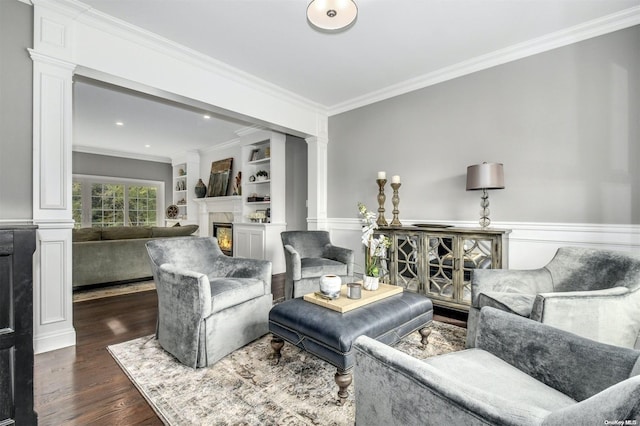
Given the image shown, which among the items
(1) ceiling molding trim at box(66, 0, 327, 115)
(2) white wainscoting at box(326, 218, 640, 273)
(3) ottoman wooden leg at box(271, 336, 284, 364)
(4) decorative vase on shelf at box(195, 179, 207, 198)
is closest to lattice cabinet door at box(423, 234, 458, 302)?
(2) white wainscoting at box(326, 218, 640, 273)

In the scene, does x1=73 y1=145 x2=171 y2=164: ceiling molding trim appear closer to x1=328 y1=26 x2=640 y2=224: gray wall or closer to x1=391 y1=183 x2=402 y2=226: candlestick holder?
x1=328 y1=26 x2=640 y2=224: gray wall

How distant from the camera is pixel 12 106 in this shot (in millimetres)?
2162

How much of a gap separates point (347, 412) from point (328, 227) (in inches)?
130

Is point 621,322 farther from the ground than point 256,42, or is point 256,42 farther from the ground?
point 256,42

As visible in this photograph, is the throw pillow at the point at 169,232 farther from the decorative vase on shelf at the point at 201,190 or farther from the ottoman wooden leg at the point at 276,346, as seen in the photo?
the ottoman wooden leg at the point at 276,346

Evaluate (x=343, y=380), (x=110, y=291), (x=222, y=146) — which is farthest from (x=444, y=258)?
(x=222, y=146)

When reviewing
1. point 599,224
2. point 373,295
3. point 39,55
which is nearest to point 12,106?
point 39,55

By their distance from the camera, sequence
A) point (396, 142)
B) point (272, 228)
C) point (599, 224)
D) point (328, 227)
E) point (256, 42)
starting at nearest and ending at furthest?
point (599, 224)
point (256, 42)
point (396, 142)
point (328, 227)
point (272, 228)

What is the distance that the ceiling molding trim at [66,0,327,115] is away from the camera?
8.18ft

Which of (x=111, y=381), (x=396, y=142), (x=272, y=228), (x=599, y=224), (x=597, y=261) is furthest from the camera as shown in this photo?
(x=272, y=228)

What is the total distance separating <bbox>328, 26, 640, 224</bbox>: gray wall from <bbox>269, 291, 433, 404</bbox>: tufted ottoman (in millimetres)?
1741

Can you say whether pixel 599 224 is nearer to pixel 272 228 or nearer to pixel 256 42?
pixel 256 42

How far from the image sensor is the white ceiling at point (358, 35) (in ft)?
7.96

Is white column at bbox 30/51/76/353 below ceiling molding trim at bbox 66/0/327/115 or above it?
below
